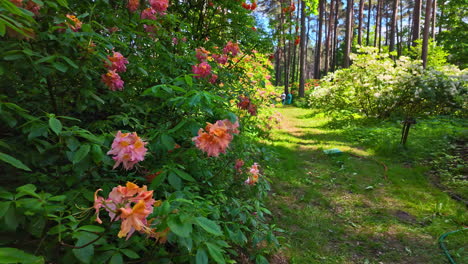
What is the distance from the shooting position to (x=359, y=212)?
3297mm

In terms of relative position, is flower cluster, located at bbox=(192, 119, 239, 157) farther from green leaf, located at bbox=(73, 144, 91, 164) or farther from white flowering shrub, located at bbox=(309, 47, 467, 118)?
white flowering shrub, located at bbox=(309, 47, 467, 118)

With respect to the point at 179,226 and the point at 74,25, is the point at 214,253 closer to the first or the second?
the point at 179,226

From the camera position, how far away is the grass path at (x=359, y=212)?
8.30 feet

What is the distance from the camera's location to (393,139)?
5.88 m

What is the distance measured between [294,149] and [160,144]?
5007 mm

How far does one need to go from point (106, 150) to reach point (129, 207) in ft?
1.66

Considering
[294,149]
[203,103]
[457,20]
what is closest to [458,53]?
[457,20]

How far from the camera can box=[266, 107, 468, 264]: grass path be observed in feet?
8.30

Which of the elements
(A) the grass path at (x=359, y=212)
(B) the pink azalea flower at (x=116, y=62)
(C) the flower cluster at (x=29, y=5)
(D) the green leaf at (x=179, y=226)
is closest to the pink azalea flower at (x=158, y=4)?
(B) the pink azalea flower at (x=116, y=62)

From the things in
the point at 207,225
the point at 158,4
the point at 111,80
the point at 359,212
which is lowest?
the point at 359,212

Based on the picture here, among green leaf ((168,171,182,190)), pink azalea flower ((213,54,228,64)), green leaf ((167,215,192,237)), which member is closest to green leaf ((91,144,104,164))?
green leaf ((168,171,182,190))

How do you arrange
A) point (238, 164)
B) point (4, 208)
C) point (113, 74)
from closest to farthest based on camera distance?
point (4, 208), point (113, 74), point (238, 164)

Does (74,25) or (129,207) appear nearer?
(129,207)

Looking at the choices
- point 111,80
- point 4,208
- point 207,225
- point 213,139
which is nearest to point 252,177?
point 213,139
